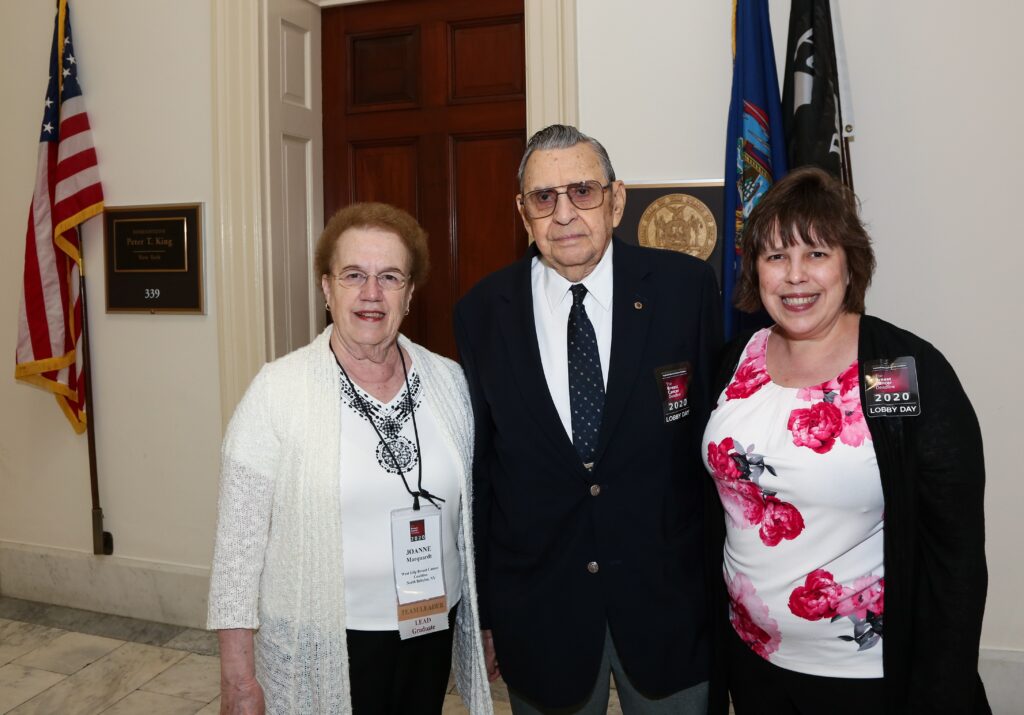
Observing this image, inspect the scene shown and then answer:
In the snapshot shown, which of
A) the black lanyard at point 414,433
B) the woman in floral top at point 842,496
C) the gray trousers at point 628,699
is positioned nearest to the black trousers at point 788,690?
the woman in floral top at point 842,496

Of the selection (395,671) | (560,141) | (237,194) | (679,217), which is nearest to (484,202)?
(679,217)

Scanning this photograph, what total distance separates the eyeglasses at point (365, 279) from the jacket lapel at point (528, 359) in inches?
10.3

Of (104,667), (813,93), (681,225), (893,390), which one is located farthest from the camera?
(104,667)

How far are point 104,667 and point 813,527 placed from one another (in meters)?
3.25

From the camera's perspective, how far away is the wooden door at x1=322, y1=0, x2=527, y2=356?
3570mm

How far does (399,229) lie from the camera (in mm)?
1906

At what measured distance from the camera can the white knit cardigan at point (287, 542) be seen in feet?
5.70

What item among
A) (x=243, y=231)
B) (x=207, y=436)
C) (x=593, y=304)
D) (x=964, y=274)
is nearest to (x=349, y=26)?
(x=243, y=231)

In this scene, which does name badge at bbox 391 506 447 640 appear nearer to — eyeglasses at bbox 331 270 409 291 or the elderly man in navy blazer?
the elderly man in navy blazer

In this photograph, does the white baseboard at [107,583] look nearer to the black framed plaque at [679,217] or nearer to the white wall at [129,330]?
the white wall at [129,330]

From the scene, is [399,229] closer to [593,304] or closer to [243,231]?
[593,304]

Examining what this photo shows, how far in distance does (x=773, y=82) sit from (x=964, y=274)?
952 millimetres

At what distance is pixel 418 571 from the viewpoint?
5.86 ft

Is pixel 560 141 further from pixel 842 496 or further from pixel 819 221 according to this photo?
pixel 842 496
